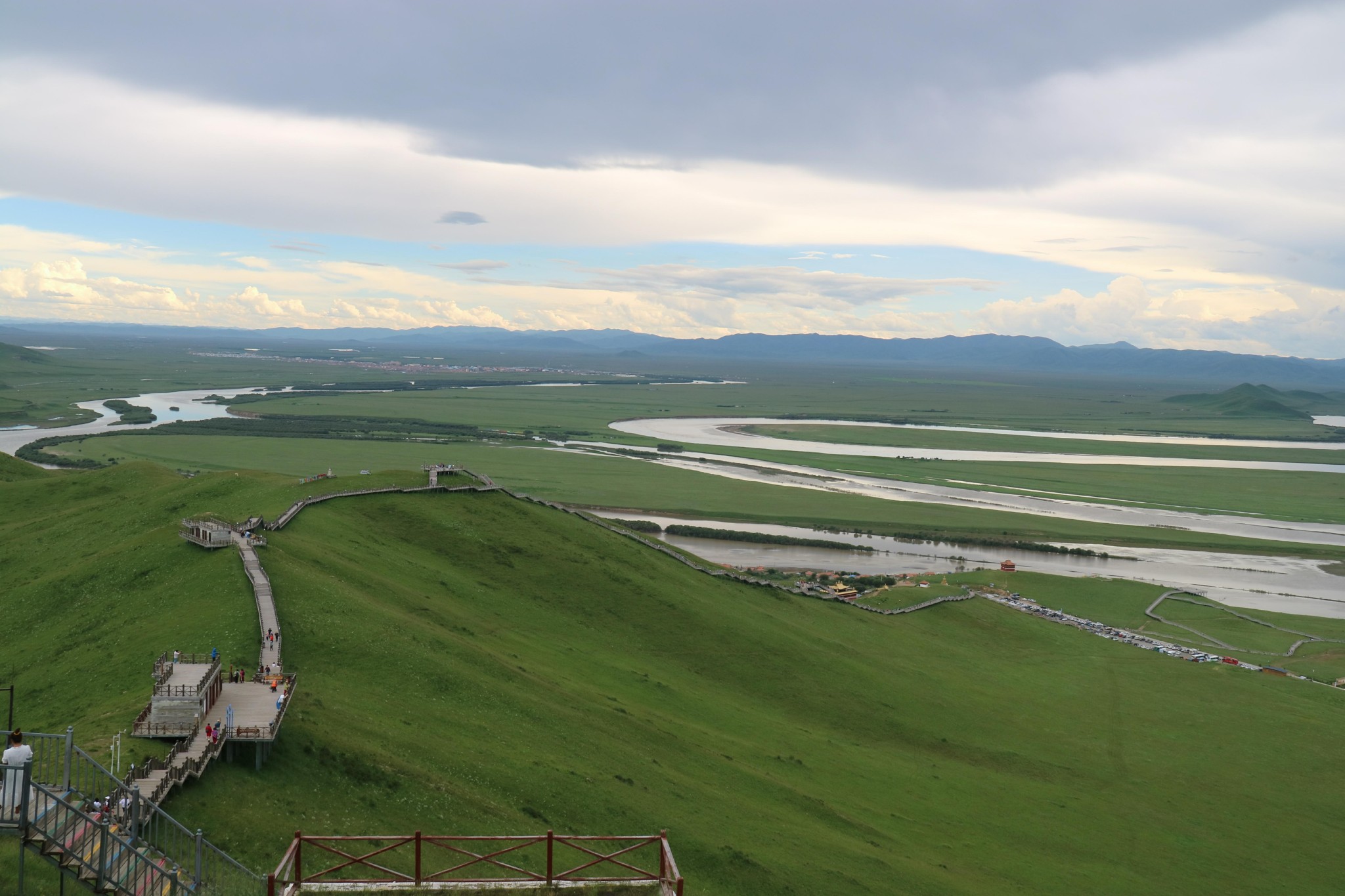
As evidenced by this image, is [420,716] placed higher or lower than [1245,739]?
higher

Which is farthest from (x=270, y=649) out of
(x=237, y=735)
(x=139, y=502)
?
(x=139, y=502)

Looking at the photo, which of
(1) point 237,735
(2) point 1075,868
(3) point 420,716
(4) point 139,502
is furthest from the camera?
(4) point 139,502

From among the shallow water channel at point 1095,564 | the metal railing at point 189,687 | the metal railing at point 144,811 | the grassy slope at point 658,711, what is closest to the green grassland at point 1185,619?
the shallow water channel at point 1095,564

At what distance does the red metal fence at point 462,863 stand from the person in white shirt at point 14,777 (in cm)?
605

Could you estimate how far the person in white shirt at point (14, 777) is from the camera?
21484mm

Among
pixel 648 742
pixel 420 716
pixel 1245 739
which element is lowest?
pixel 1245 739

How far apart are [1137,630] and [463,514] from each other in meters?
73.3

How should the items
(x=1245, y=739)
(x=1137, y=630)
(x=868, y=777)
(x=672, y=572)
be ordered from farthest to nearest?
(x=1137, y=630) → (x=672, y=572) → (x=1245, y=739) → (x=868, y=777)

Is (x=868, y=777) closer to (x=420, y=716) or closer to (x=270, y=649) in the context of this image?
(x=420, y=716)

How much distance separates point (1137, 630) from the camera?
102 metres

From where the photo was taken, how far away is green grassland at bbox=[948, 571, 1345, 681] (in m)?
94.1

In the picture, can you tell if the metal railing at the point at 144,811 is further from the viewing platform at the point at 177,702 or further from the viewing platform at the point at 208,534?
the viewing platform at the point at 208,534

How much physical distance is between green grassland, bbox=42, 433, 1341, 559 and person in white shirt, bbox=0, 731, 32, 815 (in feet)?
451

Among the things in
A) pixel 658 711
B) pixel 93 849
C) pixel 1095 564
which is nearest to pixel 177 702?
pixel 93 849
